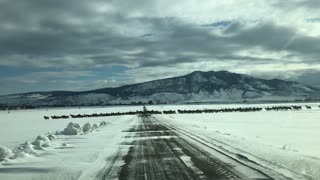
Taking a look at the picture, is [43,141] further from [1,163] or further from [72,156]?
[1,163]

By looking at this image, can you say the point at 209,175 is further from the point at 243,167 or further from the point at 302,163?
the point at 302,163

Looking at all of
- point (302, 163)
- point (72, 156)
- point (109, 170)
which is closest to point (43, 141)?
point (72, 156)

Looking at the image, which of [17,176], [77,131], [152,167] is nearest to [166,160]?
[152,167]

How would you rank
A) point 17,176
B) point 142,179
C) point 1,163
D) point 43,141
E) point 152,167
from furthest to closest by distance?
1. point 43,141
2. point 1,163
3. point 152,167
4. point 17,176
5. point 142,179

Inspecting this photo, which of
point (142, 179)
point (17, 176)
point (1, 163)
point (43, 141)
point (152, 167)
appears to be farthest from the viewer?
point (43, 141)

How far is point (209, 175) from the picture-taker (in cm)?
1009

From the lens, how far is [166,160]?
44.2 ft

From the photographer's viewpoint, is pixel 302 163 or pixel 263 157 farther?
pixel 263 157

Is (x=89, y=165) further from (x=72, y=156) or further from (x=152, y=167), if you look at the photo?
(x=72, y=156)

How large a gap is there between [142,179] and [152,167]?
6.78 feet

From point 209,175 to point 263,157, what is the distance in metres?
4.13

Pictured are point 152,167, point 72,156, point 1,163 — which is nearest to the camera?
point 152,167

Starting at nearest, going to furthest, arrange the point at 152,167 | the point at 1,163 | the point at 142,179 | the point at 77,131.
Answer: the point at 142,179 < the point at 152,167 < the point at 1,163 < the point at 77,131

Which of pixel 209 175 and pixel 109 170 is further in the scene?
pixel 109 170
